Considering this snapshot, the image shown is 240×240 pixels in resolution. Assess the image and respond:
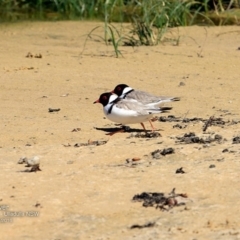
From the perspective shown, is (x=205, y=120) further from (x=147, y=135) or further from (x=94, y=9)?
(x=94, y=9)

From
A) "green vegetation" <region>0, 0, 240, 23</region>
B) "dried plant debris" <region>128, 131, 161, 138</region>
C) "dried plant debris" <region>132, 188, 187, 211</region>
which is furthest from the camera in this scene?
"green vegetation" <region>0, 0, 240, 23</region>

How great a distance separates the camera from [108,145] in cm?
700

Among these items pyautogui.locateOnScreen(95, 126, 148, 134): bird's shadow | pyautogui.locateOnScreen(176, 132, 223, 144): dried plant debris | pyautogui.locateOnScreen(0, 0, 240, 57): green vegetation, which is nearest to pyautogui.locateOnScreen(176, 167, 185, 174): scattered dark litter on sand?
pyautogui.locateOnScreen(176, 132, 223, 144): dried plant debris

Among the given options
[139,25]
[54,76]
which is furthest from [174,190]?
[139,25]

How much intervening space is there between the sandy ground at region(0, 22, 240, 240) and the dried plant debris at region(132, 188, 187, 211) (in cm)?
5

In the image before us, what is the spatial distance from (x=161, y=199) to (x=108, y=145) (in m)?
1.64

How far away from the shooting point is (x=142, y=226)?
505 cm

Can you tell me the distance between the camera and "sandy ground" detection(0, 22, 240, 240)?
515 centimetres

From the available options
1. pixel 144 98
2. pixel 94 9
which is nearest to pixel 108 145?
pixel 144 98

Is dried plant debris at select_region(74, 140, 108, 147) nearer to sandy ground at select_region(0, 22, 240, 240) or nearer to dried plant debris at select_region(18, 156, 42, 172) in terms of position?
sandy ground at select_region(0, 22, 240, 240)

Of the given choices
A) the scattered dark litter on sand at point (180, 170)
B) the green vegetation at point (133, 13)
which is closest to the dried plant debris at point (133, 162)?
the scattered dark litter on sand at point (180, 170)

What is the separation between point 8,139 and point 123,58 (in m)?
4.55

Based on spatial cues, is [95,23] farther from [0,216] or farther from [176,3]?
[0,216]

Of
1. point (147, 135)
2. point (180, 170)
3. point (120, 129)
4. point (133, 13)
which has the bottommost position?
point (133, 13)
